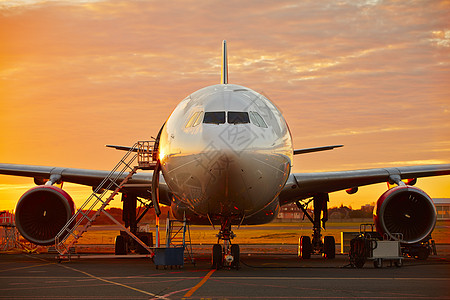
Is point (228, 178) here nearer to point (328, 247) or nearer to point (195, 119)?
point (195, 119)

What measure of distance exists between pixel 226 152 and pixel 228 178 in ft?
1.82

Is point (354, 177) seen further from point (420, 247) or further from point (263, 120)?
point (263, 120)

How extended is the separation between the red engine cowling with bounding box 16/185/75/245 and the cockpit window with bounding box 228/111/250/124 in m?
8.16

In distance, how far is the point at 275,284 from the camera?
1188 cm

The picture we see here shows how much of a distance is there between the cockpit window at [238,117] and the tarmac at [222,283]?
3228 mm

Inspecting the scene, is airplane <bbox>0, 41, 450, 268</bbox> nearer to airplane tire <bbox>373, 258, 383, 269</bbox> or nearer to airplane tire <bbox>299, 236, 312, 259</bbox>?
airplane tire <bbox>299, 236, 312, 259</bbox>

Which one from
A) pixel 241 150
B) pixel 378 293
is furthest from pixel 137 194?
pixel 378 293

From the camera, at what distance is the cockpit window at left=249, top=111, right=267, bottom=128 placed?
1403cm

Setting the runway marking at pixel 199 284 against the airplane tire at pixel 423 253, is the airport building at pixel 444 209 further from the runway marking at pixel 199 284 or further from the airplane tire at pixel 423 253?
the runway marking at pixel 199 284

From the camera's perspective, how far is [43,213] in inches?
803

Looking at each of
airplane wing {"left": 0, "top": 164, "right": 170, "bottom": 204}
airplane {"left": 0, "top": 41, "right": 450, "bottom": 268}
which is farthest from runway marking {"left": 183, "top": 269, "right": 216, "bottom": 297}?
airplane wing {"left": 0, "top": 164, "right": 170, "bottom": 204}

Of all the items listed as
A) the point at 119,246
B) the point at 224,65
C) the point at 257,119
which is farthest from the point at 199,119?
the point at 119,246

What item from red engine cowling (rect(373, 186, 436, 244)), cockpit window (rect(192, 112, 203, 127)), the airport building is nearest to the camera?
cockpit window (rect(192, 112, 203, 127))

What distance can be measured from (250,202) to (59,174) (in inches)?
352
